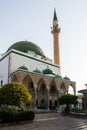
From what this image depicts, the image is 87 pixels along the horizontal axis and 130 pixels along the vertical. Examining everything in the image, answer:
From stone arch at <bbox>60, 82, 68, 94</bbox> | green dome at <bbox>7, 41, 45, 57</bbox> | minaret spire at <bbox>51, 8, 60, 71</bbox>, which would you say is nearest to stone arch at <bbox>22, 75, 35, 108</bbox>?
stone arch at <bbox>60, 82, 68, 94</bbox>

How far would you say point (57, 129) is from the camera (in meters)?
9.63

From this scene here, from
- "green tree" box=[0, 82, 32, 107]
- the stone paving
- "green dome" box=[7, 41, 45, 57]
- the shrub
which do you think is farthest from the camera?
"green dome" box=[7, 41, 45, 57]

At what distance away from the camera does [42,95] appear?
33.0 m

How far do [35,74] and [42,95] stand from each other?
5.07 metres

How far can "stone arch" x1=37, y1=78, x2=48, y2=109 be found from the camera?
32.0 meters

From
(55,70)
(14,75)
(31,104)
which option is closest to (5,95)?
(14,75)

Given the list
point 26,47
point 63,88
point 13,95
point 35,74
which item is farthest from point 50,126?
point 26,47

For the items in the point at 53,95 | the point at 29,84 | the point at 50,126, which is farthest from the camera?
the point at 53,95

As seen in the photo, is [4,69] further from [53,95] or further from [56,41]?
[56,41]

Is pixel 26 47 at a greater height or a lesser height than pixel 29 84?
greater

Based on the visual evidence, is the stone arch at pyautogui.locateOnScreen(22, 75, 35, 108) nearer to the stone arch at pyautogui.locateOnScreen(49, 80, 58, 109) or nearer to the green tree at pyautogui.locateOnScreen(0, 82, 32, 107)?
the stone arch at pyautogui.locateOnScreen(49, 80, 58, 109)

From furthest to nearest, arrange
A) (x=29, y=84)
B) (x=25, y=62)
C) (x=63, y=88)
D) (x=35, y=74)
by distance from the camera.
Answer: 1. (x=63, y=88)
2. (x=25, y=62)
3. (x=29, y=84)
4. (x=35, y=74)

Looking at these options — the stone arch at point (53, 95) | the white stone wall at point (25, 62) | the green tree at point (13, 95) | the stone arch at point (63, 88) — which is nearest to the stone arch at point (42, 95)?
the stone arch at point (53, 95)

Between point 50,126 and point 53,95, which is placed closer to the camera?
point 50,126
